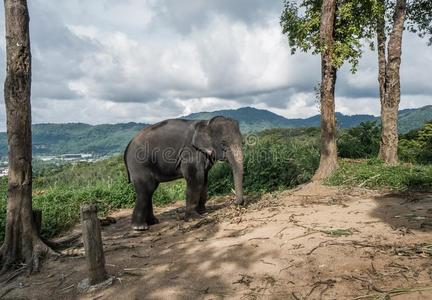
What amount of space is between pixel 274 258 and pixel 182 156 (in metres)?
3.60

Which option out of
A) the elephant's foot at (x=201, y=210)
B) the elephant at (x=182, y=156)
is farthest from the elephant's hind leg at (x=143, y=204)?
the elephant's foot at (x=201, y=210)

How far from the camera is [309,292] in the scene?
4004 millimetres

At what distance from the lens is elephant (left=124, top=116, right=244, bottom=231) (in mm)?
7977

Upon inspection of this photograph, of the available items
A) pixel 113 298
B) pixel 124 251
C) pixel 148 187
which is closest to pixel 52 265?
pixel 124 251

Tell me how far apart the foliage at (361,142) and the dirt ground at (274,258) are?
25.7 feet

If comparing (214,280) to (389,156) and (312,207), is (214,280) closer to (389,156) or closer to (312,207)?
(312,207)

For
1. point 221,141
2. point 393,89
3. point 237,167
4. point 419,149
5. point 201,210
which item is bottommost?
point 201,210

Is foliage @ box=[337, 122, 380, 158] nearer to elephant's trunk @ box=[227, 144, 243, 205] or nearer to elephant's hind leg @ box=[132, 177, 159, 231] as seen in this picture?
elephant's trunk @ box=[227, 144, 243, 205]

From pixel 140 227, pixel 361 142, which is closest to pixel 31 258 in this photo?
pixel 140 227

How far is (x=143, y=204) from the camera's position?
26.2 feet

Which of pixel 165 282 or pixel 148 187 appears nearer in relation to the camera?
pixel 165 282

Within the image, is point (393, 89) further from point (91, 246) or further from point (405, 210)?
point (91, 246)

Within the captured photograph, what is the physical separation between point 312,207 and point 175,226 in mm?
2532

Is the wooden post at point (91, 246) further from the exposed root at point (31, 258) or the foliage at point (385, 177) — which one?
the foliage at point (385, 177)
